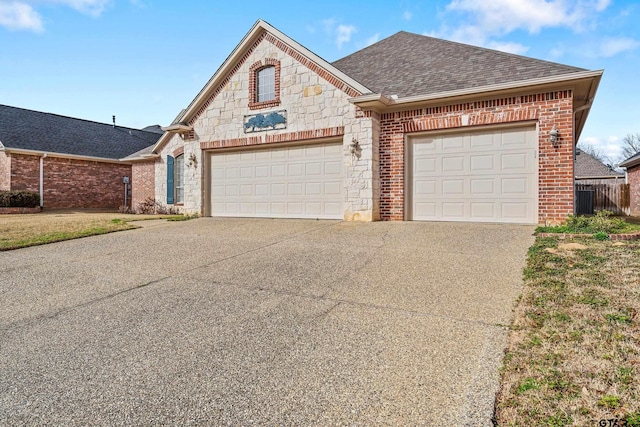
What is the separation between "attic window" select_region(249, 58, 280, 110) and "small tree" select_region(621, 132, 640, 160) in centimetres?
A: 5374

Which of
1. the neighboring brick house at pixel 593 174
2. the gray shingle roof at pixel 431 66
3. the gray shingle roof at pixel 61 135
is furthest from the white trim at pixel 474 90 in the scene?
the neighboring brick house at pixel 593 174

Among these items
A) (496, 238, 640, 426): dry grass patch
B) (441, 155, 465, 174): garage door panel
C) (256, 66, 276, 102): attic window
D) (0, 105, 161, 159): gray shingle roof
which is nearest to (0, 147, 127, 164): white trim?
(0, 105, 161, 159): gray shingle roof

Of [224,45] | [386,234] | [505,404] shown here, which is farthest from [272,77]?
[505,404]

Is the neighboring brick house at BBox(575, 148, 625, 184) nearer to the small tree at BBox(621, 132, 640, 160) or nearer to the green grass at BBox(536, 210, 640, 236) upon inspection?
the green grass at BBox(536, 210, 640, 236)

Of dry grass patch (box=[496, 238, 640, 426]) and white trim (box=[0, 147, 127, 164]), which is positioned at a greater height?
white trim (box=[0, 147, 127, 164])

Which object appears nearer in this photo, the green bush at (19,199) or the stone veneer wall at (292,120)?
the stone veneer wall at (292,120)

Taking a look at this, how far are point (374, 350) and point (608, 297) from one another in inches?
105

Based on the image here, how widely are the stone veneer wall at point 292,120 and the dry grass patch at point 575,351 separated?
19.9 ft

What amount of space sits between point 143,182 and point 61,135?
22.5ft

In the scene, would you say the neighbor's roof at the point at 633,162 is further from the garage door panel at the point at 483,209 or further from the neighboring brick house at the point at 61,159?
the neighboring brick house at the point at 61,159

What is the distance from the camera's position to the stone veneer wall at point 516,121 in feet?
28.2

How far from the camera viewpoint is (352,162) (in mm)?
10562

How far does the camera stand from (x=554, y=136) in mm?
8555

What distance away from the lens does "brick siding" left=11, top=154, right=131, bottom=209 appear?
61.2 feet
